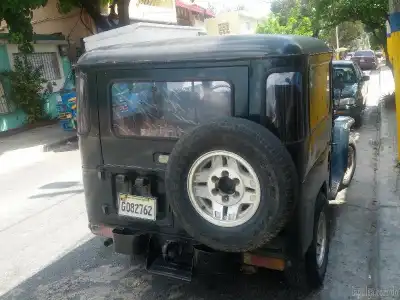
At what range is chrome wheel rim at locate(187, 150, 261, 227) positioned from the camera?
2.50 metres

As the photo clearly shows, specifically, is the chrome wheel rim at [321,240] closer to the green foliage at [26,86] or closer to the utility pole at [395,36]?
the utility pole at [395,36]

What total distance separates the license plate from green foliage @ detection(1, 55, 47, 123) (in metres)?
9.55

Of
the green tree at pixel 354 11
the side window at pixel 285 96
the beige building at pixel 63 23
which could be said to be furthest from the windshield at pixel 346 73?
the beige building at pixel 63 23

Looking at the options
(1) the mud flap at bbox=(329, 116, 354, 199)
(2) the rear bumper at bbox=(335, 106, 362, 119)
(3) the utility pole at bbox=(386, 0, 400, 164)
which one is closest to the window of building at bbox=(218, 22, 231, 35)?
(2) the rear bumper at bbox=(335, 106, 362, 119)

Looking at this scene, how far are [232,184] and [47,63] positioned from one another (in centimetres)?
1193

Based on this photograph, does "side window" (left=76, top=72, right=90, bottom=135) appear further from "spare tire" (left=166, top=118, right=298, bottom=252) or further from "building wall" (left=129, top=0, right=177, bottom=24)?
"building wall" (left=129, top=0, right=177, bottom=24)

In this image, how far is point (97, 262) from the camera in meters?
3.92

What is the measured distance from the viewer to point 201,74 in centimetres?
269

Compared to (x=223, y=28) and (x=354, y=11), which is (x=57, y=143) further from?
(x=223, y=28)

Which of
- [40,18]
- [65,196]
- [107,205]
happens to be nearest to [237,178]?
[107,205]

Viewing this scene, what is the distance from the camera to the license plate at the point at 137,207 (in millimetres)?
2990

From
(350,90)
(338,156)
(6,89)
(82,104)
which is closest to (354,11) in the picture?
(350,90)

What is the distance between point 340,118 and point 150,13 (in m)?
14.0

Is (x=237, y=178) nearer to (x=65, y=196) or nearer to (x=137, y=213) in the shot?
(x=137, y=213)
